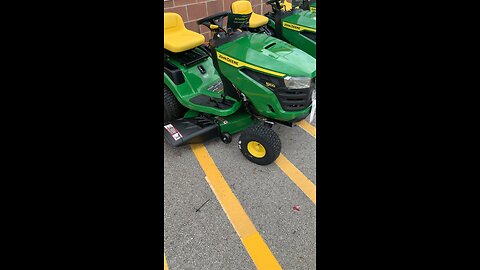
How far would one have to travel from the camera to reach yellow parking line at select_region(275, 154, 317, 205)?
2258 mm

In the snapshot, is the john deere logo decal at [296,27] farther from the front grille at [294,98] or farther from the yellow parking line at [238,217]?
the yellow parking line at [238,217]

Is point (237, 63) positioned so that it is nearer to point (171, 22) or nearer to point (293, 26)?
point (171, 22)

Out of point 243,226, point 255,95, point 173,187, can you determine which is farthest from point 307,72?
point 173,187

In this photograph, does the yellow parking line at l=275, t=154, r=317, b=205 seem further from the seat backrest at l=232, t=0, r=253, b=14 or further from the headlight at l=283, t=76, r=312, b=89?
the seat backrest at l=232, t=0, r=253, b=14

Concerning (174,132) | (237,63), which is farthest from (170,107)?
(237,63)

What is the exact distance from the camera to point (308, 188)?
2307mm

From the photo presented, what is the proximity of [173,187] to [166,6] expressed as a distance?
2.93 meters

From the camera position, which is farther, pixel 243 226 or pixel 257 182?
pixel 257 182

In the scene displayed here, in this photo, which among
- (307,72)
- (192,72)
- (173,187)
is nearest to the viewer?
(307,72)

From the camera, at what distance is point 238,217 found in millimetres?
2068

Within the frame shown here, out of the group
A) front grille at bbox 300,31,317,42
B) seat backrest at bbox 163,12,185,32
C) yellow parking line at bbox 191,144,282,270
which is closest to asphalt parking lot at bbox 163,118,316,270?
yellow parking line at bbox 191,144,282,270

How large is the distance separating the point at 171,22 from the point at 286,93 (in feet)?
5.58

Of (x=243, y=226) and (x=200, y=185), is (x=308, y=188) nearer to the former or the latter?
(x=243, y=226)

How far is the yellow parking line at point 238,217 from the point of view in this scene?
179 centimetres
